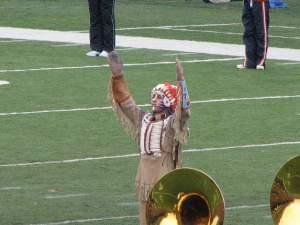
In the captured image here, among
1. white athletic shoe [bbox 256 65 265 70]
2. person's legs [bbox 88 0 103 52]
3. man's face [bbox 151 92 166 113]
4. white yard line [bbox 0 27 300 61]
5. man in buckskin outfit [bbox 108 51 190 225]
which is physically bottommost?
white yard line [bbox 0 27 300 61]

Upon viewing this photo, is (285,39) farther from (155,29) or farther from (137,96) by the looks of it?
(137,96)

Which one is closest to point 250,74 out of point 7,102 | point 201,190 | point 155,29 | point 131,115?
point 7,102

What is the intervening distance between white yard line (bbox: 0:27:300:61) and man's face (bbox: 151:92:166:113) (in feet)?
36.2

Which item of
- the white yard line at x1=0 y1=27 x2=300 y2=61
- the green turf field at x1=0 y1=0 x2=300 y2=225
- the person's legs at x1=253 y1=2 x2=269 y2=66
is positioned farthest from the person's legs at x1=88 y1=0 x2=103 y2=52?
the person's legs at x1=253 y1=2 x2=269 y2=66

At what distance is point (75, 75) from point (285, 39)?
5781mm

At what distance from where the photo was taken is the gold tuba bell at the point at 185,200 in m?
8.25

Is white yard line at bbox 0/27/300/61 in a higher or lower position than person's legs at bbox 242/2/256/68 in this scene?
lower

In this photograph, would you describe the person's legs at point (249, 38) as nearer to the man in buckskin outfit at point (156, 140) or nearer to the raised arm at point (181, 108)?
the man in buckskin outfit at point (156, 140)

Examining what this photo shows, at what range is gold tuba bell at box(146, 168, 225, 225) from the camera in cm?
825

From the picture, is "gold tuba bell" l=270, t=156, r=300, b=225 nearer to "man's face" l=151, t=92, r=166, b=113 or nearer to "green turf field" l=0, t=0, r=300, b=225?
"man's face" l=151, t=92, r=166, b=113

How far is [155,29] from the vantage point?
958 inches

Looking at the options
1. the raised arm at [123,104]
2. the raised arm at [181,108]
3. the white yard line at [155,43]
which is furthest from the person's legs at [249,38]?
the raised arm at [181,108]

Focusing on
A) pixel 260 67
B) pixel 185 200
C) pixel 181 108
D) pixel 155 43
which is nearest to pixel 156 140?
pixel 181 108

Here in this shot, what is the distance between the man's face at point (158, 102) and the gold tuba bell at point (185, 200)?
4.22 feet
